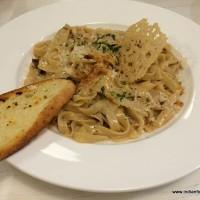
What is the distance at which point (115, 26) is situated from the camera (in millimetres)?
2627

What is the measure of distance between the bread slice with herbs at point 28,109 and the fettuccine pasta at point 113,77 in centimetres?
10

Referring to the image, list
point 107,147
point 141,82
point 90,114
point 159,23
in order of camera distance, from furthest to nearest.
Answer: point 159,23 < point 141,82 < point 90,114 < point 107,147

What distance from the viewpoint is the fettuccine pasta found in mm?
2092

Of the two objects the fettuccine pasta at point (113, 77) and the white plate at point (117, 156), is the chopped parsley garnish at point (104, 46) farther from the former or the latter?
the white plate at point (117, 156)

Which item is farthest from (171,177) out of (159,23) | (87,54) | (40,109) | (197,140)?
(159,23)

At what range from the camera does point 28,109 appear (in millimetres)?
1940

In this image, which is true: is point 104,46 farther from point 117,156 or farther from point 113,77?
point 117,156

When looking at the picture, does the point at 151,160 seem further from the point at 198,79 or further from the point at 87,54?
the point at 87,54

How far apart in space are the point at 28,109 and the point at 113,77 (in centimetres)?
50

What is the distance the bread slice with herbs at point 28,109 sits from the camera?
179 cm

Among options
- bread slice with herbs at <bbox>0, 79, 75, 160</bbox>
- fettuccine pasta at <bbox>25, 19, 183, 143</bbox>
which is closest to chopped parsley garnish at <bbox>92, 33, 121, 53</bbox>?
fettuccine pasta at <bbox>25, 19, 183, 143</bbox>

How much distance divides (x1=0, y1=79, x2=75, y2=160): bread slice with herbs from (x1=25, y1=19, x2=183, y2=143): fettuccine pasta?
4.0 inches

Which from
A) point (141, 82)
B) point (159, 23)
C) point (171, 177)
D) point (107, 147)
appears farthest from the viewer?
point (159, 23)

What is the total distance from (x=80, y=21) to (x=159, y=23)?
1.61ft
